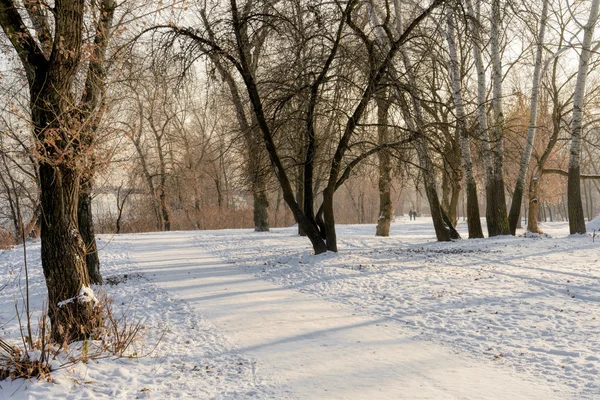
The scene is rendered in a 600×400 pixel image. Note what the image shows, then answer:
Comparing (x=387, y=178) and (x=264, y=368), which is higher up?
(x=387, y=178)

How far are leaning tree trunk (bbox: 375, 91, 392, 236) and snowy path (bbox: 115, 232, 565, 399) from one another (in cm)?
520

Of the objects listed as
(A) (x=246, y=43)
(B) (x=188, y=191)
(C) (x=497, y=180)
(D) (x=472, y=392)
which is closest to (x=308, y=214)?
(A) (x=246, y=43)

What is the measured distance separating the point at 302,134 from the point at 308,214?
2.17 metres

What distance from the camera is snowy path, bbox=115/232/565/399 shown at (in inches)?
157

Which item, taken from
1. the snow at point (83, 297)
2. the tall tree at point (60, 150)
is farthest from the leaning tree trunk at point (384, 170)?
the snow at point (83, 297)

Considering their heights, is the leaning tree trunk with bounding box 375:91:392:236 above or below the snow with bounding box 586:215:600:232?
above

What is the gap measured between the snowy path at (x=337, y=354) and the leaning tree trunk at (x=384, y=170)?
520 centimetres

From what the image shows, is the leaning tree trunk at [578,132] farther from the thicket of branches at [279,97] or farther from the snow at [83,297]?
the snow at [83,297]

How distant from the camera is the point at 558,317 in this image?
581 centimetres

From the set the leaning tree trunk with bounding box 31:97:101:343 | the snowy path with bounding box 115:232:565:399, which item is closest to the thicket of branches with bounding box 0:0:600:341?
the leaning tree trunk with bounding box 31:97:101:343

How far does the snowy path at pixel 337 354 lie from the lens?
400cm

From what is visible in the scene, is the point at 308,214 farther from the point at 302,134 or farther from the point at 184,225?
the point at 184,225

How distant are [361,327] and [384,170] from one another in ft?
34.6

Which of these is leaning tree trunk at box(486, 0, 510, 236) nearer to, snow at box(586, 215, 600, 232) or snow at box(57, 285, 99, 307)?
snow at box(586, 215, 600, 232)
